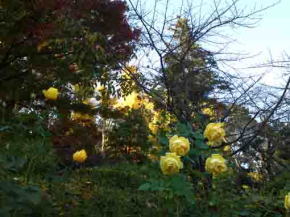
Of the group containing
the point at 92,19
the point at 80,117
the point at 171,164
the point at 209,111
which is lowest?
the point at 171,164

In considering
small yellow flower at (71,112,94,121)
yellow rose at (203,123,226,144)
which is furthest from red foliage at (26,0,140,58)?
yellow rose at (203,123,226,144)

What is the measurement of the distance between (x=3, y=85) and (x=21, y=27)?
962mm

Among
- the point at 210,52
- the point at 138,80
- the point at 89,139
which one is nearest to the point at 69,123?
the point at 89,139

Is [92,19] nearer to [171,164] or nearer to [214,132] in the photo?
[214,132]

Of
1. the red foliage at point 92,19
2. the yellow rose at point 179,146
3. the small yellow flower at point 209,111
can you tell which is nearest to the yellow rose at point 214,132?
the yellow rose at point 179,146

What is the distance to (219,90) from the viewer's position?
181 inches

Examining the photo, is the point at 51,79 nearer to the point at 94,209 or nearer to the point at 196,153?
the point at 94,209

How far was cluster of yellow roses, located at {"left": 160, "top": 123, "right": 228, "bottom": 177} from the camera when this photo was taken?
1.75 meters

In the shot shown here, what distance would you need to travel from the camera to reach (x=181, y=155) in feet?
6.07

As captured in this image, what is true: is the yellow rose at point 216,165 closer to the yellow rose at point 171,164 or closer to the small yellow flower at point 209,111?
the yellow rose at point 171,164

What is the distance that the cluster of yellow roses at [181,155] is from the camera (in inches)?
68.9

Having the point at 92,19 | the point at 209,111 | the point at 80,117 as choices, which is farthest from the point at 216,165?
the point at 80,117

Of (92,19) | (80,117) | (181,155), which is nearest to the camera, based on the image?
(181,155)

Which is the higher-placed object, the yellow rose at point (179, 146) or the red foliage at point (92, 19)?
the red foliage at point (92, 19)
